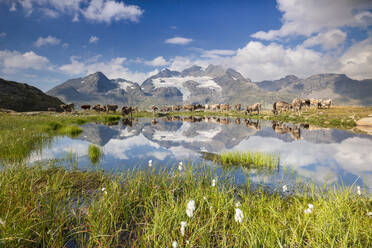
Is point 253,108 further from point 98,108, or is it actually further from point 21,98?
point 21,98

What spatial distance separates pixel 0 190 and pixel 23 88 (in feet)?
367

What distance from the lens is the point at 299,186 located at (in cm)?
764

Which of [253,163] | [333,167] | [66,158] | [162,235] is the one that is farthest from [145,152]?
[333,167]

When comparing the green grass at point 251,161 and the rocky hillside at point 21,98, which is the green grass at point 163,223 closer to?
the green grass at point 251,161

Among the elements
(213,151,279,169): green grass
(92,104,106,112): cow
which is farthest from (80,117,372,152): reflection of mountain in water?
(92,104,106,112): cow


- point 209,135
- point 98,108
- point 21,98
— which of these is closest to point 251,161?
point 209,135

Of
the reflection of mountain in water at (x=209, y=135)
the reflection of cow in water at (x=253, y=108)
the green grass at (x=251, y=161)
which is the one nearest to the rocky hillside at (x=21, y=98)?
the reflection of mountain in water at (x=209, y=135)

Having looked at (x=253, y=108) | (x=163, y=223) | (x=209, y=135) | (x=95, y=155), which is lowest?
(x=209, y=135)

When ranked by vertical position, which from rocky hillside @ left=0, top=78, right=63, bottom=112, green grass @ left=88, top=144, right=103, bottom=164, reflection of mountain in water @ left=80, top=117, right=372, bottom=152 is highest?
rocky hillside @ left=0, top=78, right=63, bottom=112

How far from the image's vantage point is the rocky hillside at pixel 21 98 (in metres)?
71.6

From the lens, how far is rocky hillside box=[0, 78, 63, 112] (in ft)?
235

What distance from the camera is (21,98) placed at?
255ft

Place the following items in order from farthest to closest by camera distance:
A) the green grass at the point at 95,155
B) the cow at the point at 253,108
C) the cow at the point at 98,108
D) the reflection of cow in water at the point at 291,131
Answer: the cow at the point at 98,108 → the cow at the point at 253,108 → the reflection of cow in water at the point at 291,131 → the green grass at the point at 95,155

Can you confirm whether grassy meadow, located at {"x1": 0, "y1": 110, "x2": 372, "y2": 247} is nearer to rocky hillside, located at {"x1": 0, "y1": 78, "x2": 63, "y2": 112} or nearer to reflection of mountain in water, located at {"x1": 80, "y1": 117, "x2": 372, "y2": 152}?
reflection of mountain in water, located at {"x1": 80, "y1": 117, "x2": 372, "y2": 152}
